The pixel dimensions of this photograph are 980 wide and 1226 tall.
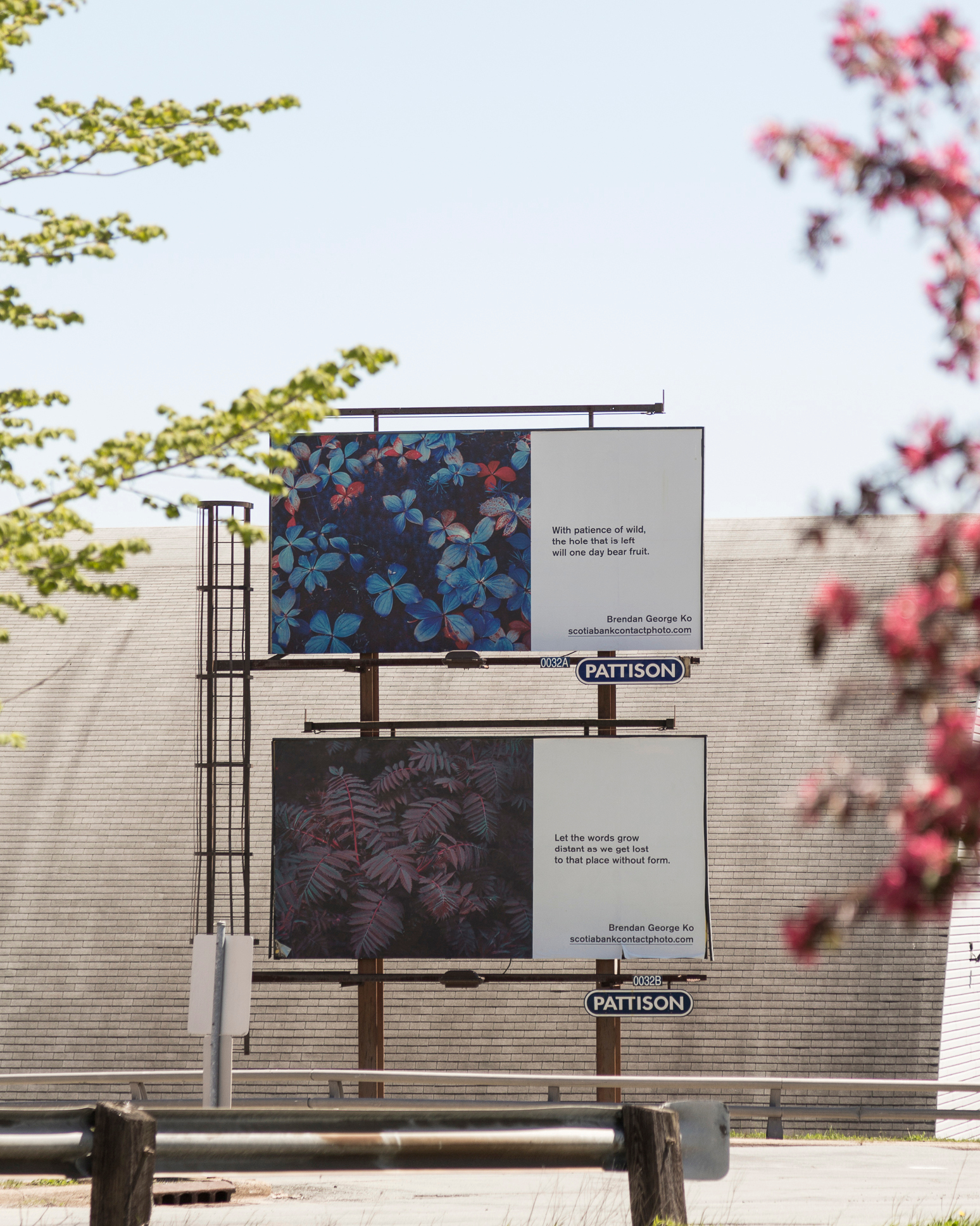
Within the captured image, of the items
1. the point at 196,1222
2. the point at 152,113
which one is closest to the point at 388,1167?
the point at 196,1222

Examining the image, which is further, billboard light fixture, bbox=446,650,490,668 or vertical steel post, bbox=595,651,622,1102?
vertical steel post, bbox=595,651,622,1102

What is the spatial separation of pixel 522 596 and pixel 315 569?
268 cm

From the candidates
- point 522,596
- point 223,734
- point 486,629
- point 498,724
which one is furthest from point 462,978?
point 223,734

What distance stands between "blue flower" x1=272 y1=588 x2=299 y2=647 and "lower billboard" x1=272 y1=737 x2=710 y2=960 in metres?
1.34

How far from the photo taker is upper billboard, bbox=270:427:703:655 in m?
17.8

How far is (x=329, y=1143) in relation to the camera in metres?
5.94

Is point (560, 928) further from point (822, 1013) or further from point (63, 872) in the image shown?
point (63, 872)

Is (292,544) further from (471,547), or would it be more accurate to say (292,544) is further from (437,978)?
(437,978)

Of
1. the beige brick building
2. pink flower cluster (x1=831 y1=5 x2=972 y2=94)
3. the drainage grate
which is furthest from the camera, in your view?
the beige brick building

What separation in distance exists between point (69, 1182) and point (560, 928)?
6.73 meters

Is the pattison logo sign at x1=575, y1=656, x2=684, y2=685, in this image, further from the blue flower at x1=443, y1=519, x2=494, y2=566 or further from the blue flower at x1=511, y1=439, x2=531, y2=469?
the blue flower at x1=511, y1=439, x2=531, y2=469

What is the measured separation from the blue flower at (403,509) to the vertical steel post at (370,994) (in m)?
1.69

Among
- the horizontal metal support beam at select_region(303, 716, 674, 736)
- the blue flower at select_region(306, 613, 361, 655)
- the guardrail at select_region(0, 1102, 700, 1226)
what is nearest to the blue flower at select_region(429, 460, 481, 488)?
the blue flower at select_region(306, 613, 361, 655)

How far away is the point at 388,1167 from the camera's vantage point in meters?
5.84
